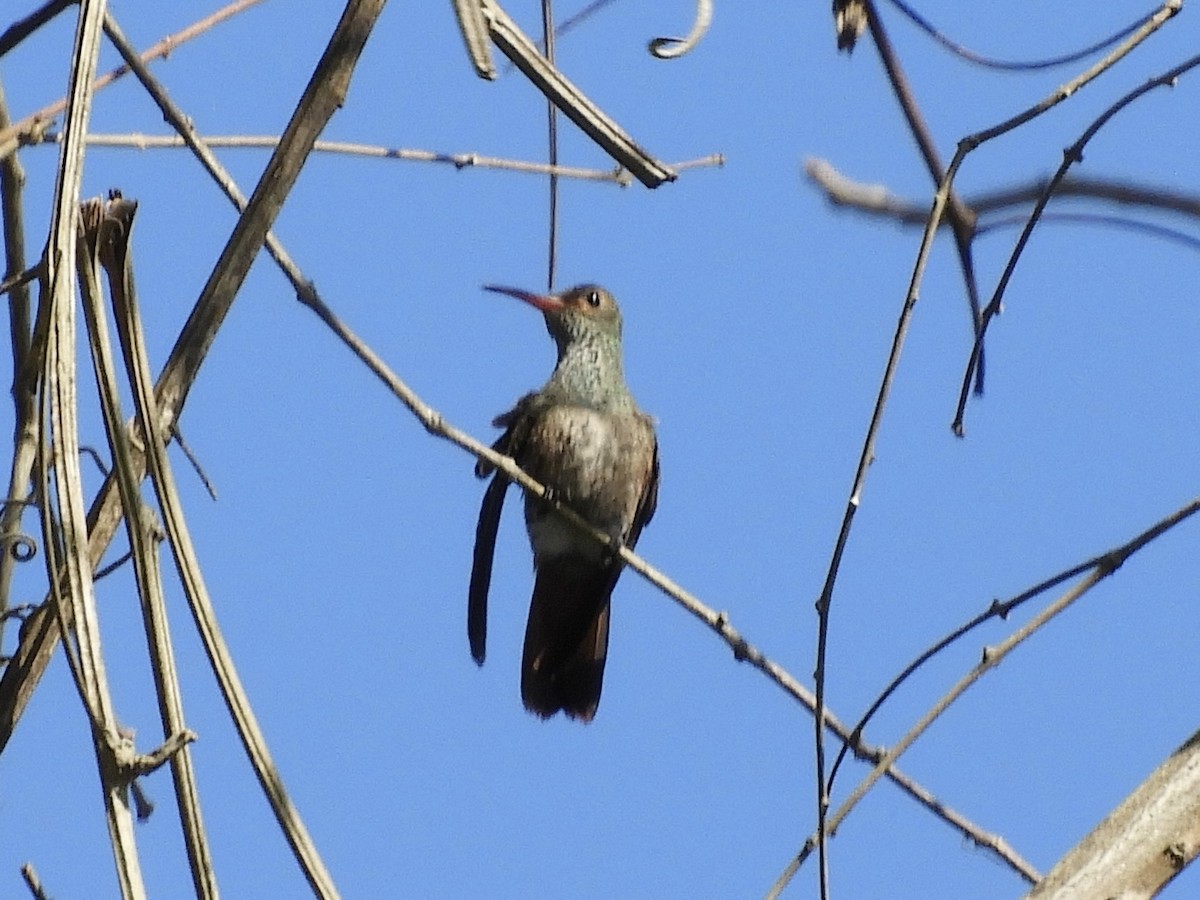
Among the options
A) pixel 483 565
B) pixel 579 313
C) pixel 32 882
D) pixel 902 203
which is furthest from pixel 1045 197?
pixel 579 313

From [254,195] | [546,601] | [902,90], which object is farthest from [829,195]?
[546,601]

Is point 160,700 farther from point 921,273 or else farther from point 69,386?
point 921,273

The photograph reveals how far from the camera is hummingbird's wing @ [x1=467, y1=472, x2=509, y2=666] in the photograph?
4707 millimetres

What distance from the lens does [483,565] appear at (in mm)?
4863

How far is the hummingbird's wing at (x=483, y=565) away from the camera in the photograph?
15.4 ft

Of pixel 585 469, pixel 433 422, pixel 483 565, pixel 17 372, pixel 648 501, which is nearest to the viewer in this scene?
pixel 17 372

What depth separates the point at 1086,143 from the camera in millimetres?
2154

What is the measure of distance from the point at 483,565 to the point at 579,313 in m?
1.19

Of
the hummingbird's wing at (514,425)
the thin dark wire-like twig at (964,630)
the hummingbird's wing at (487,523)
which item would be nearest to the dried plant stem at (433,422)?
the thin dark wire-like twig at (964,630)

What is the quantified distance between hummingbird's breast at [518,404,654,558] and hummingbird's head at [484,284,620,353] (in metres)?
0.38

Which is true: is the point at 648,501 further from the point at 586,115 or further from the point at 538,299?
the point at 586,115

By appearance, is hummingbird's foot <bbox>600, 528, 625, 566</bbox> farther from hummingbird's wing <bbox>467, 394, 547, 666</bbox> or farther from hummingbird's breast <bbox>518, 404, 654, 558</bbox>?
hummingbird's wing <bbox>467, 394, 547, 666</bbox>

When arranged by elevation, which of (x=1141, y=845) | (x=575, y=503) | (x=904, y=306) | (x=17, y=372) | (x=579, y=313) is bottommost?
(x=1141, y=845)

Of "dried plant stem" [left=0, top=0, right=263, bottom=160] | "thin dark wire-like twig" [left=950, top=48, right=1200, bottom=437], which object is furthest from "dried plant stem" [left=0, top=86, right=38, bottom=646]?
"thin dark wire-like twig" [left=950, top=48, right=1200, bottom=437]
